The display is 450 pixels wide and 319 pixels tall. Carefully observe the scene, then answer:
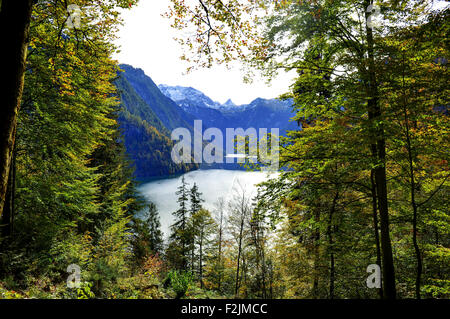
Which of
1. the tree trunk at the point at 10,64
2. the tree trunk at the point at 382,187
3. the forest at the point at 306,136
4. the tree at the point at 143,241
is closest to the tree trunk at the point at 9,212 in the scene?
the forest at the point at 306,136

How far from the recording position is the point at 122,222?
50.3 ft

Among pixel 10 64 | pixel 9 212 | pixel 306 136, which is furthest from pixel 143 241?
pixel 10 64

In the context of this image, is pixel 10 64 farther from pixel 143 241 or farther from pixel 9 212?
pixel 143 241

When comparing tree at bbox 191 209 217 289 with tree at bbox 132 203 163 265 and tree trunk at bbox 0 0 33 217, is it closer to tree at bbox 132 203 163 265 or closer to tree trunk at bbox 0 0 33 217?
tree at bbox 132 203 163 265

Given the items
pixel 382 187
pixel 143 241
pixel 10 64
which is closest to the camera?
pixel 10 64

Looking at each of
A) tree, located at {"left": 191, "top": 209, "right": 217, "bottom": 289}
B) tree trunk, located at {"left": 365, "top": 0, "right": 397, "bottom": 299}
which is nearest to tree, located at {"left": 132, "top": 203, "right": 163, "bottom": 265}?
tree, located at {"left": 191, "top": 209, "right": 217, "bottom": 289}

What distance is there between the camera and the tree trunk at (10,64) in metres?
2.34

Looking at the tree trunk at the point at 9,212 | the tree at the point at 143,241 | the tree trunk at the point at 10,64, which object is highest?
the tree trunk at the point at 10,64

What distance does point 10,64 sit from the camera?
2369 mm

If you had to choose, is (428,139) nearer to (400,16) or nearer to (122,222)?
(400,16)

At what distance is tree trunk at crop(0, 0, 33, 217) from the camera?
2.34 meters

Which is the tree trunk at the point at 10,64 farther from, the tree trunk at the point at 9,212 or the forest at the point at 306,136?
the tree trunk at the point at 9,212

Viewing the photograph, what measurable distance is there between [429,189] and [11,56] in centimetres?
934

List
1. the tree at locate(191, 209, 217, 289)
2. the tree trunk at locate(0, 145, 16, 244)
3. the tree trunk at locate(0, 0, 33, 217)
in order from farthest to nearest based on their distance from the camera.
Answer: the tree at locate(191, 209, 217, 289) < the tree trunk at locate(0, 145, 16, 244) < the tree trunk at locate(0, 0, 33, 217)
